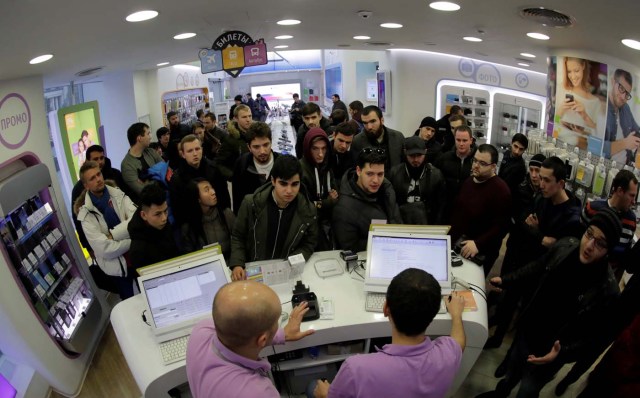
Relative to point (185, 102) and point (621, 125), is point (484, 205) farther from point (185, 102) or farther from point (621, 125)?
point (185, 102)

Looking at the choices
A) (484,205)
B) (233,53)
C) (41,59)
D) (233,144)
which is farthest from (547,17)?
(41,59)

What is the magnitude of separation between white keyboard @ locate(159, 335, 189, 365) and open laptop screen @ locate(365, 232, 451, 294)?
111 centimetres

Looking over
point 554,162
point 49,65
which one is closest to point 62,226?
point 49,65

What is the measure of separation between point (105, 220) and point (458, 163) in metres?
3.15

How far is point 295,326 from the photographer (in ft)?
7.48

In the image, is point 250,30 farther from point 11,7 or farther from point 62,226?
point 11,7

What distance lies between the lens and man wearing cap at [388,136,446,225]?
346 centimetres

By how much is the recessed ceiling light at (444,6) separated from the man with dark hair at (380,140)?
1.26 metres

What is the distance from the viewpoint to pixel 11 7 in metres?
1.56

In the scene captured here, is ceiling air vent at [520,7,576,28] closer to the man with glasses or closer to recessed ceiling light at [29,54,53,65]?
the man with glasses

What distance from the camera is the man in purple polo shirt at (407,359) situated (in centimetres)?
142

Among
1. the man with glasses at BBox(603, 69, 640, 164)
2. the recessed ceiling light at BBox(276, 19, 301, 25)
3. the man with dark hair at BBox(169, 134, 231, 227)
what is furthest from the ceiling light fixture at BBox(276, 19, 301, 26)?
the man with glasses at BBox(603, 69, 640, 164)

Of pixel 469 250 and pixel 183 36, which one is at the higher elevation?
pixel 183 36

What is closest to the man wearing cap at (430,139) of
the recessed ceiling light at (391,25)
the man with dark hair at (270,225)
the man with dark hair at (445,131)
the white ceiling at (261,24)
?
the man with dark hair at (445,131)
